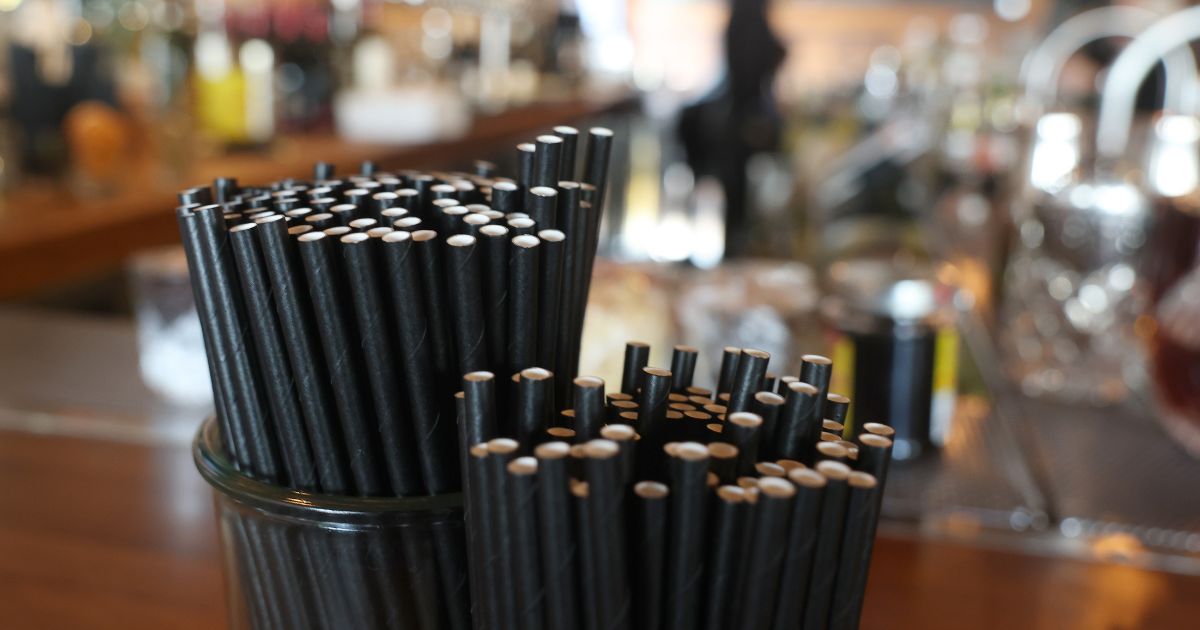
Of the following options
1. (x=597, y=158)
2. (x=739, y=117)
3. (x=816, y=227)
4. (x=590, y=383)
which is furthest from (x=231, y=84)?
(x=590, y=383)

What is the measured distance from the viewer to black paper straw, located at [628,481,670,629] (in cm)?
28

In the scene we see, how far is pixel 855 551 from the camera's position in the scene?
11.6 inches

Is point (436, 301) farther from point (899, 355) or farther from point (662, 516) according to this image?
point (899, 355)

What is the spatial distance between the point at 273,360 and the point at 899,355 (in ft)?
2.05

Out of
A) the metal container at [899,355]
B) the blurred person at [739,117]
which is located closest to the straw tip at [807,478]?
the metal container at [899,355]

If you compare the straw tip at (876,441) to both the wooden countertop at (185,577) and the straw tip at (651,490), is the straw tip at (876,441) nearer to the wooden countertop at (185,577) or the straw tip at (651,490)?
the straw tip at (651,490)

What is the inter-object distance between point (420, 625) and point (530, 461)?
10 cm

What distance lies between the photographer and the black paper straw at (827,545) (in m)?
0.28

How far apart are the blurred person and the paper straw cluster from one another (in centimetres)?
263

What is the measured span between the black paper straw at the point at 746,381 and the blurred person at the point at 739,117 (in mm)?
2665

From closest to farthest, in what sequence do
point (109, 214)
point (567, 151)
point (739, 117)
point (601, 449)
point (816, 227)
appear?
point (601, 449) → point (567, 151) → point (109, 214) → point (816, 227) → point (739, 117)

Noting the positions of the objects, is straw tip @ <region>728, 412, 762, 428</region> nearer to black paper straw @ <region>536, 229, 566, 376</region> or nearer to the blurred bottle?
black paper straw @ <region>536, 229, 566, 376</region>

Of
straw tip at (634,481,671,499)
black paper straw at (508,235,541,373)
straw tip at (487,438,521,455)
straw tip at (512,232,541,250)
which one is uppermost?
straw tip at (512,232,541,250)

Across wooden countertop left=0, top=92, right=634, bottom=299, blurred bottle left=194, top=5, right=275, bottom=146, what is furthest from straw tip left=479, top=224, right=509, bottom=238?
blurred bottle left=194, top=5, right=275, bottom=146
